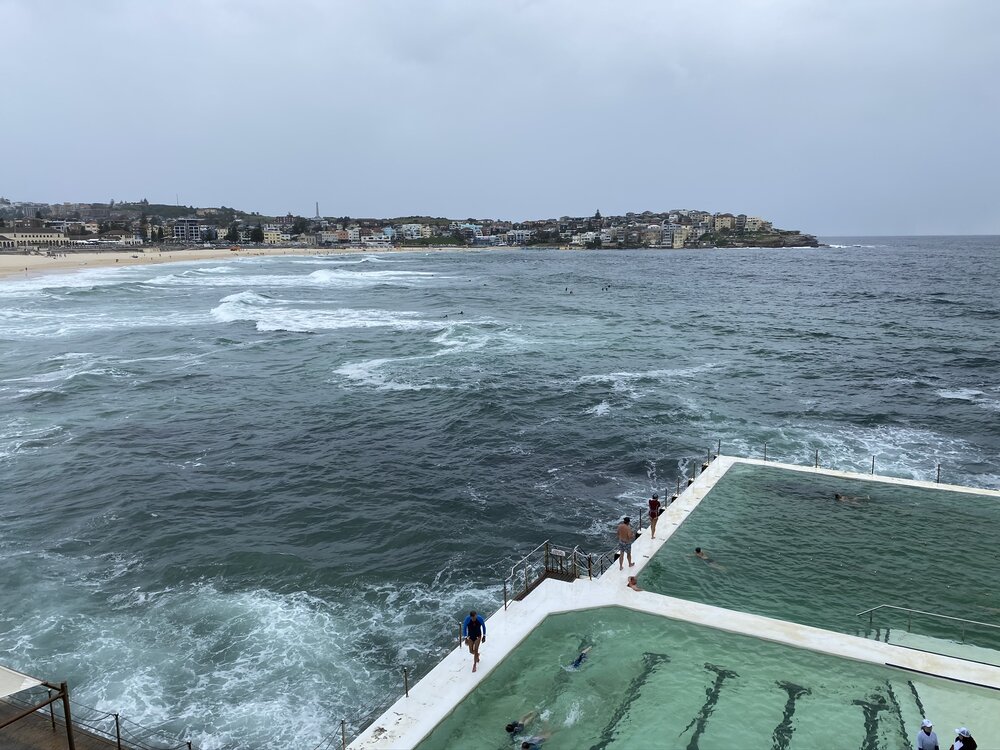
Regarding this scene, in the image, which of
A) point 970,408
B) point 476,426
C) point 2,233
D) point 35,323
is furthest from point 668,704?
point 2,233

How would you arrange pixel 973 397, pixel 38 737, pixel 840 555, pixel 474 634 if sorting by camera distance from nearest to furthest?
pixel 38 737
pixel 474 634
pixel 840 555
pixel 973 397

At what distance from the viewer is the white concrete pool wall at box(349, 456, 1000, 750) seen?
33.7ft

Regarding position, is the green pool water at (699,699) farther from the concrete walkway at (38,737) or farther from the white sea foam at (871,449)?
the white sea foam at (871,449)

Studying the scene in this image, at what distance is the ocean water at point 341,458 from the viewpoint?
13195mm

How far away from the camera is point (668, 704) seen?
10555 mm

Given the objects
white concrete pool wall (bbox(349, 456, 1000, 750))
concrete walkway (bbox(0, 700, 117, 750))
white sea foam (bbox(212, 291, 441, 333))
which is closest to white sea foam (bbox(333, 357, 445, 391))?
white sea foam (bbox(212, 291, 441, 333))

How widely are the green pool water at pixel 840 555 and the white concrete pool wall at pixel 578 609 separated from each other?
64 centimetres

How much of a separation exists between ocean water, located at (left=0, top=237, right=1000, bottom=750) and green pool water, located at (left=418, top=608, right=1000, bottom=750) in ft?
8.41

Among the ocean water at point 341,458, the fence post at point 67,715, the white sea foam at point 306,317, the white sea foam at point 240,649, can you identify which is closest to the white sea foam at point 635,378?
the ocean water at point 341,458

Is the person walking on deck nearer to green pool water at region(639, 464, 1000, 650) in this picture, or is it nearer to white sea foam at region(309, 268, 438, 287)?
green pool water at region(639, 464, 1000, 650)

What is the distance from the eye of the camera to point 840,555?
1567cm

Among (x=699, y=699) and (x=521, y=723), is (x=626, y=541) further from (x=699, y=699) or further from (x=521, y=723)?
(x=521, y=723)

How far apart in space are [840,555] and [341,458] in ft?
51.2

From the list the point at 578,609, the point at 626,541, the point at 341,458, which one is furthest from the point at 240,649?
the point at 341,458
